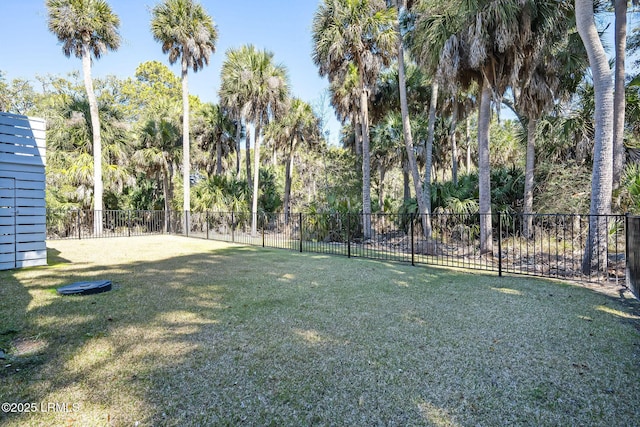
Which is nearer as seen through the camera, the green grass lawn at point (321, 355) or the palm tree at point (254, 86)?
the green grass lawn at point (321, 355)

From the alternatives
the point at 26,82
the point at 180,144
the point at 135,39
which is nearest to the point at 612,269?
the point at 180,144

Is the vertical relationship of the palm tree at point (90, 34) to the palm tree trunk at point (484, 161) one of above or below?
above

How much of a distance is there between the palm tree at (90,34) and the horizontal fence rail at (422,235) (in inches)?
95.2

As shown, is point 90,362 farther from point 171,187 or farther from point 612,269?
Answer: point 171,187

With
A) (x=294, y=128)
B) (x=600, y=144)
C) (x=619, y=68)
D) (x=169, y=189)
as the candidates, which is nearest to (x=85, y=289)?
(x=600, y=144)

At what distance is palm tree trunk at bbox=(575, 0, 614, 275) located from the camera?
682 cm

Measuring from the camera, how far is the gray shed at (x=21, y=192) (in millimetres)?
7316

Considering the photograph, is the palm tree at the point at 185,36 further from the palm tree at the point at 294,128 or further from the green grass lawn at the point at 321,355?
the green grass lawn at the point at 321,355

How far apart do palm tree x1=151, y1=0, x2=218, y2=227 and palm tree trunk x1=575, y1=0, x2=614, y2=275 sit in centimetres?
1658

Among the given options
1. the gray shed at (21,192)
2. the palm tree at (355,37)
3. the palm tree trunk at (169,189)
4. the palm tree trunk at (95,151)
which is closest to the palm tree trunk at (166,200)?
the palm tree trunk at (169,189)

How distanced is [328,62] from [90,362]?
13399mm

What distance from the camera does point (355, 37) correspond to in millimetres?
13094

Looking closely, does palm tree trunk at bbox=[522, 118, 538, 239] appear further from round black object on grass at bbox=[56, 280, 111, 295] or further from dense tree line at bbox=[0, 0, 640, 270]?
round black object on grass at bbox=[56, 280, 111, 295]

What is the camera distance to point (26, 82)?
25734mm
